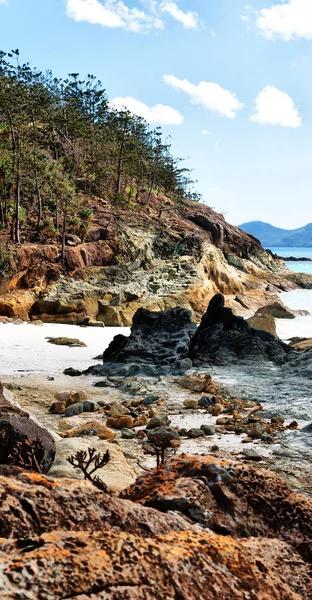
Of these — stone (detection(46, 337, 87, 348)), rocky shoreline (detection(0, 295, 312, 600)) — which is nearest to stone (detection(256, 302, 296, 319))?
stone (detection(46, 337, 87, 348))

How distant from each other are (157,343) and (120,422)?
6.14m

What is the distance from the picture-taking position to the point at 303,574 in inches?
79.0

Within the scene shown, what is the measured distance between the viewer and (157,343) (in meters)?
14.6

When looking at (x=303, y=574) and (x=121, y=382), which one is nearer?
(x=303, y=574)

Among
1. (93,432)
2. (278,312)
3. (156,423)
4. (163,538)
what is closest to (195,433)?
(156,423)

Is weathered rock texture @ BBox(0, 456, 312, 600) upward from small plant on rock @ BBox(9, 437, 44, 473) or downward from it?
upward

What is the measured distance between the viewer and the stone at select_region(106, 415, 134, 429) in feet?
28.0

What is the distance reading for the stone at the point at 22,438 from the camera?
4.68 meters

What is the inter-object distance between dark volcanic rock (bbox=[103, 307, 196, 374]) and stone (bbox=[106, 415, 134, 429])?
14.4 feet

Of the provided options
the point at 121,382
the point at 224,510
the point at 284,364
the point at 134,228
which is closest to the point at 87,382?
the point at 121,382

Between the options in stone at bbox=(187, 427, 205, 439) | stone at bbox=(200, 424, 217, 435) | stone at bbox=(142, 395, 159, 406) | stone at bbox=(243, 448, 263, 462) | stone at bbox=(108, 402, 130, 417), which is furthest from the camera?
stone at bbox=(142, 395, 159, 406)

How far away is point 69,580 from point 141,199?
149ft

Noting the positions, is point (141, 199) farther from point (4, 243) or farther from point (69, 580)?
point (69, 580)

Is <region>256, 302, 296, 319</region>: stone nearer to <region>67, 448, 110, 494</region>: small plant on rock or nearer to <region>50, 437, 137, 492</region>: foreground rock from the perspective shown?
<region>50, 437, 137, 492</region>: foreground rock
